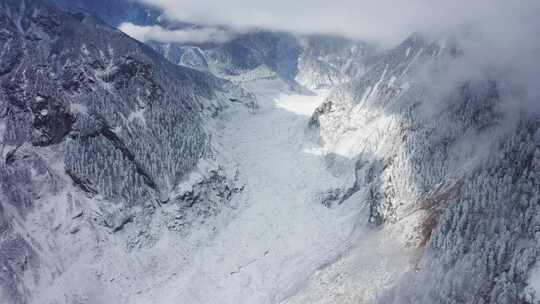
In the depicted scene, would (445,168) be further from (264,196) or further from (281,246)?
(264,196)

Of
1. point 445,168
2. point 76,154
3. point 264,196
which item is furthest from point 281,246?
point 76,154

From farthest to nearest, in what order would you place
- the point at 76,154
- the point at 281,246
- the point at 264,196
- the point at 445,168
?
the point at 264,196 → the point at 76,154 → the point at 281,246 → the point at 445,168

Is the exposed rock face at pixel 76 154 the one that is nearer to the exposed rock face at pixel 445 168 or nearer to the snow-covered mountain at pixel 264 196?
the snow-covered mountain at pixel 264 196

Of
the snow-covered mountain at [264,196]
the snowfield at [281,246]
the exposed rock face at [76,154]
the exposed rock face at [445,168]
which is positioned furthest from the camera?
the exposed rock face at [76,154]

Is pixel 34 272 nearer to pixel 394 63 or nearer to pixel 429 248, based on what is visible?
pixel 429 248

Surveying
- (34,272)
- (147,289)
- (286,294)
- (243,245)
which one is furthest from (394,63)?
(34,272)

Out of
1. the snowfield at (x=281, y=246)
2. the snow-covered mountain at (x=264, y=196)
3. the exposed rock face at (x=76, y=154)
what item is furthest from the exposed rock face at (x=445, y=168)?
the exposed rock face at (x=76, y=154)

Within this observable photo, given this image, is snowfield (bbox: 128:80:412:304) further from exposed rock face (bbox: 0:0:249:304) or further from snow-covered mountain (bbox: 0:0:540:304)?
exposed rock face (bbox: 0:0:249:304)

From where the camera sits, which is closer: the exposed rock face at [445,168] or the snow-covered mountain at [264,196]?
the exposed rock face at [445,168]
